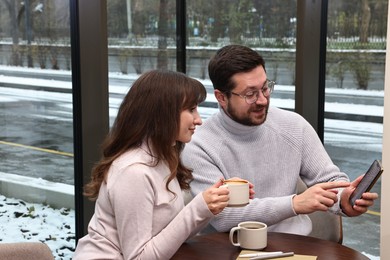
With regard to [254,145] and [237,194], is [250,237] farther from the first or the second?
[254,145]

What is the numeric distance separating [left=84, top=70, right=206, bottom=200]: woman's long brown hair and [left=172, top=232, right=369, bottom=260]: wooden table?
246 mm

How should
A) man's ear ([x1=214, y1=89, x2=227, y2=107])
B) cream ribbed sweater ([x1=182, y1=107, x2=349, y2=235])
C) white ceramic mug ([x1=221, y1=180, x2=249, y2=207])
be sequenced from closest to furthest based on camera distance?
white ceramic mug ([x1=221, y1=180, x2=249, y2=207])
cream ribbed sweater ([x1=182, y1=107, x2=349, y2=235])
man's ear ([x1=214, y1=89, x2=227, y2=107])

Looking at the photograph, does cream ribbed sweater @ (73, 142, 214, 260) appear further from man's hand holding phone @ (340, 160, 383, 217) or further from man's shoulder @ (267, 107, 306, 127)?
man's shoulder @ (267, 107, 306, 127)

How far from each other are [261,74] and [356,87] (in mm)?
1268

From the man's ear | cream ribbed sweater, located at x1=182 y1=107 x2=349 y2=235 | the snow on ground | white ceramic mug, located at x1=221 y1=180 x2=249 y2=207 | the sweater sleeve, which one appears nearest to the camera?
the sweater sleeve

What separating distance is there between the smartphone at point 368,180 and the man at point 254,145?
0.12 metres

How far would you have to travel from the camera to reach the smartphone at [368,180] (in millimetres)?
1912

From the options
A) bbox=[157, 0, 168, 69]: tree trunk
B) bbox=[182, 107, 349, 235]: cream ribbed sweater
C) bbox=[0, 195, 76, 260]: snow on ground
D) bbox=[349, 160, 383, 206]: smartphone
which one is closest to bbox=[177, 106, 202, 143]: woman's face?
bbox=[182, 107, 349, 235]: cream ribbed sweater

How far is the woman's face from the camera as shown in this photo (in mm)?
2027

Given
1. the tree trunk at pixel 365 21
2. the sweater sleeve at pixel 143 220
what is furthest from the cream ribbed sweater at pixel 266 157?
the tree trunk at pixel 365 21

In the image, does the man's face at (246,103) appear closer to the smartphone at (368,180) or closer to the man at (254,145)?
the man at (254,145)

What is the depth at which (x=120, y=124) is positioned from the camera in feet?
6.58

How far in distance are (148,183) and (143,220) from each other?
0.11 metres

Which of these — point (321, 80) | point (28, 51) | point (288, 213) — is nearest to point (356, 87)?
point (321, 80)
